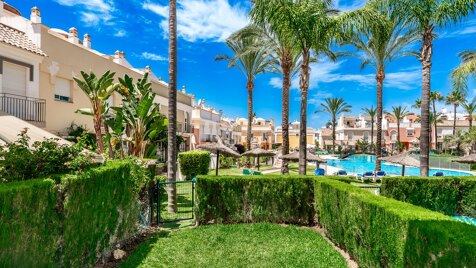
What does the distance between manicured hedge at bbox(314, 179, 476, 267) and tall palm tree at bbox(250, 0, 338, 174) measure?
21.7ft

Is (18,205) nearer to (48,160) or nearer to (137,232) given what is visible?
(48,160)

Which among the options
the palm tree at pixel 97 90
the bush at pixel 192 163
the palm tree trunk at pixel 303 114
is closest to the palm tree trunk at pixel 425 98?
the palm tree trunk at pixel 303 114

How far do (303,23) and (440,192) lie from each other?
33.0ft

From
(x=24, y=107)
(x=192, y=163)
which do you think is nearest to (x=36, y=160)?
(x=24, y=107)

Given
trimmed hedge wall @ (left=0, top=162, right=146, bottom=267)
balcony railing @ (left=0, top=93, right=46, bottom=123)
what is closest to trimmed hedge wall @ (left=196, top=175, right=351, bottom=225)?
trimmed hedge wall @ (left=0, top=162, right=146, bottom=267)

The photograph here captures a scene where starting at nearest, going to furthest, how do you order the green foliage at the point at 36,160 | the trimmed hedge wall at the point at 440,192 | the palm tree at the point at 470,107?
the green foliage at the point at 36,160, the trimmed hedge wall at the point at 440,192, the palm tree at the point at 470,107

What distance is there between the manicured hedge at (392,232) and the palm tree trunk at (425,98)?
777 cm

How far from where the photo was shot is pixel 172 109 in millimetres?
11414

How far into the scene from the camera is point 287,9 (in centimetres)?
1402

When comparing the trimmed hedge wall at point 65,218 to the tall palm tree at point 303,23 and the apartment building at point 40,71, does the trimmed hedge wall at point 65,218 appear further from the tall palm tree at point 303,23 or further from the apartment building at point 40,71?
the tall palm tree at point 303,23

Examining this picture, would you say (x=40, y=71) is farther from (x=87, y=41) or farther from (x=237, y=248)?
(x=237, y=248)

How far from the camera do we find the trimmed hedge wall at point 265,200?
10336 mm

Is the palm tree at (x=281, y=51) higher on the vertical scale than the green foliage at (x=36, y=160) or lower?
higher

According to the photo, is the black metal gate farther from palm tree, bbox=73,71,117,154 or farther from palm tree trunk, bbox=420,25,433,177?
palm tree trunk, bbox=420,25,433,177
